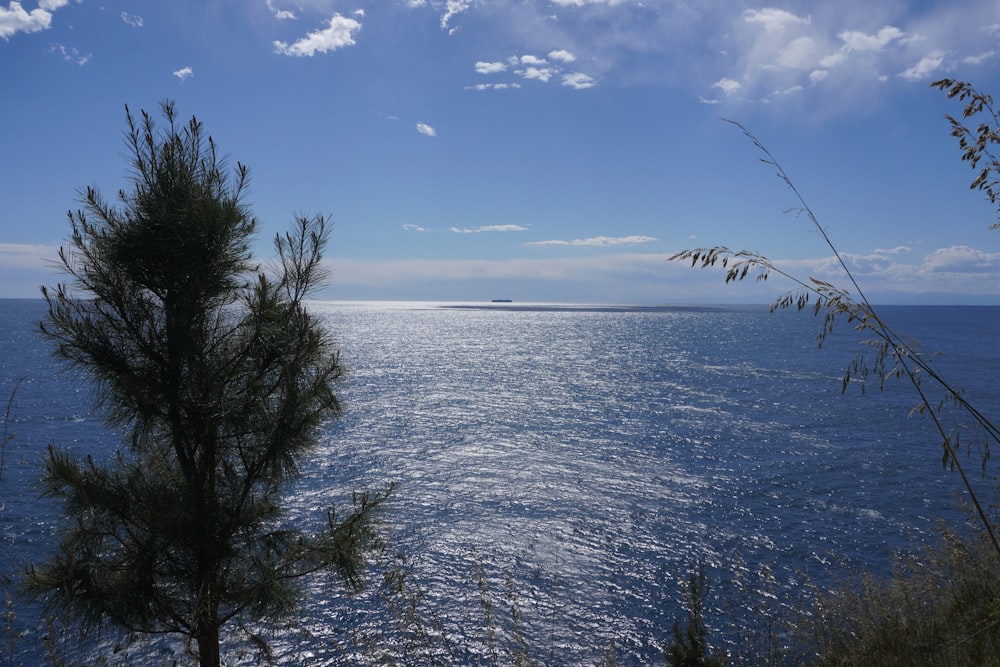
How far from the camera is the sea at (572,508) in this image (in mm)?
18812

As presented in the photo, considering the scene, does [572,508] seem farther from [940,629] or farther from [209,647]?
A: [209,647]

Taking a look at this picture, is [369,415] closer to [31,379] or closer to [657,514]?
[657,514]

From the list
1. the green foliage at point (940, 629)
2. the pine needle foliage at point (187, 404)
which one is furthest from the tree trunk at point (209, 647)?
the green foliage at point (940, 629)

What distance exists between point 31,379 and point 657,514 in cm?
7348

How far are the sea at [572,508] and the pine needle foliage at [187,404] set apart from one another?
86 cm

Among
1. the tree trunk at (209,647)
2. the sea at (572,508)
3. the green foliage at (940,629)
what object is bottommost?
the sea at (572,508)

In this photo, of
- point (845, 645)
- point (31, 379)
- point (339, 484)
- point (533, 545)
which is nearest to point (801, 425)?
point (533, 545)

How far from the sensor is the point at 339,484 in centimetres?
3312

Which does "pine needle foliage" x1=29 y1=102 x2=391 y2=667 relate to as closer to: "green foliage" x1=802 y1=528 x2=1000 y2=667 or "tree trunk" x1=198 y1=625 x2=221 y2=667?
"tree trunk" x1=198 y1=625 x2=221 y2=667

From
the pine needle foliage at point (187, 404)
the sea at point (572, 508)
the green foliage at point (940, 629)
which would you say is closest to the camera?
the green foliage at point (940, 629)

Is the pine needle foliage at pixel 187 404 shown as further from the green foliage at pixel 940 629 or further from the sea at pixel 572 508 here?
the green foliage at pixel 940 629

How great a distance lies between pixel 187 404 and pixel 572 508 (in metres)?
23.6

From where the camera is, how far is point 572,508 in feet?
98.6

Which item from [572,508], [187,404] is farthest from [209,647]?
[572,508]
